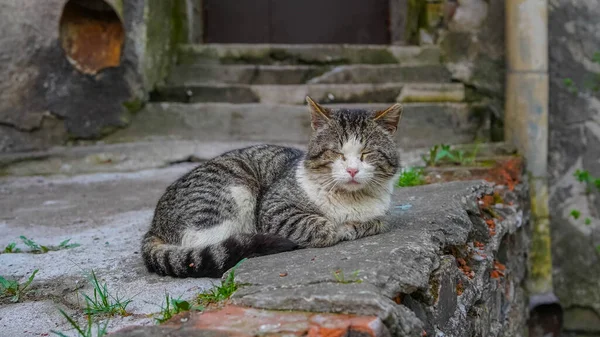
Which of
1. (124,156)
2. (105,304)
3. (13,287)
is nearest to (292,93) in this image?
(124,156)

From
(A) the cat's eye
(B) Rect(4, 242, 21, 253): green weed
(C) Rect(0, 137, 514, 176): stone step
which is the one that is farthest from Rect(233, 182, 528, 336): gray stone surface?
(C) Rect(0, 137, 514, 176): stone step

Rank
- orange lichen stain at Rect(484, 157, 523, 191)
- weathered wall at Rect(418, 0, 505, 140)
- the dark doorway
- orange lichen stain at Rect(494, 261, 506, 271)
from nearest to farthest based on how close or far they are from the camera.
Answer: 1. orange lichen stain at Rect(494, 261, 506, 271)
2. orange lichen stain at Rect(484, 157, 523, 191)
3. weathered wall at Rect(418, 0, 505, 140)
4. the dark doorway

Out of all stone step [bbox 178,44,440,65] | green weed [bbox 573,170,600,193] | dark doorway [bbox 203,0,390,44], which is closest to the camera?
green weed [bbox 573,170,600,193]

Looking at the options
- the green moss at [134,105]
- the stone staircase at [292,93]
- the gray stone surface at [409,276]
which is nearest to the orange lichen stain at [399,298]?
the gray stone surface at [409,276]

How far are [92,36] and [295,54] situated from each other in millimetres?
1851

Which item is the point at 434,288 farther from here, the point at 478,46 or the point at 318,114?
the point at 478,46

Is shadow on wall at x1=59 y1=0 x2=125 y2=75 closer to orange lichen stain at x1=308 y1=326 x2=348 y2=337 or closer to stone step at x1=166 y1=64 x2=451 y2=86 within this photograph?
stone step at x1=166 y1=64 x2=451 y2=86

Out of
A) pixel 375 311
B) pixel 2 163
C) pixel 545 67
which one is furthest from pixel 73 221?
pixel 545 67

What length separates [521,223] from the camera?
182 inches

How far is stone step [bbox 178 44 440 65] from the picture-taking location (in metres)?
6.40

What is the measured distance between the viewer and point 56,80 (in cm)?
551

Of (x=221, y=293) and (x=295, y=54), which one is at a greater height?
(x=295, y=54)

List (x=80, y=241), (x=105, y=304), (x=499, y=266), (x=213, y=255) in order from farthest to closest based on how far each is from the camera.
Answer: (x=499, y=266)
(x=80, y=241)
(x=213, y=255)
(x=105, y=304)

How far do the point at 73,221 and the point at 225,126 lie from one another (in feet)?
6.99
